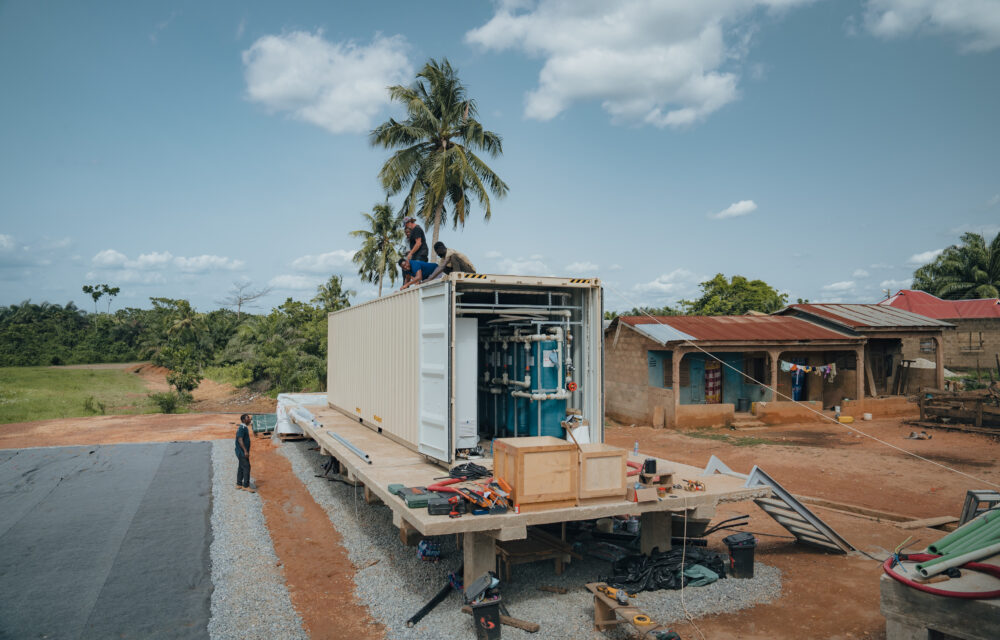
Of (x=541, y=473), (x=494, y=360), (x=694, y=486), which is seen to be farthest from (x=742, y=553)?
(x=494, y=360)

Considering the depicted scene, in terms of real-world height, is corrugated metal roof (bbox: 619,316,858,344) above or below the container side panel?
above

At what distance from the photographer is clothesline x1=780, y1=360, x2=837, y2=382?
20.1 m

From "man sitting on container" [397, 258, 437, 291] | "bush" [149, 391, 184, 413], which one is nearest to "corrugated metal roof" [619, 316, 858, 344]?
"man sitting on container" [397, 258, 437, 291]

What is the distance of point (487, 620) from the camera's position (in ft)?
17.6

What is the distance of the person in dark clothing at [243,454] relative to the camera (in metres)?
11.4

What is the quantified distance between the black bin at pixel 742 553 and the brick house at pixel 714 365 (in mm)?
12192

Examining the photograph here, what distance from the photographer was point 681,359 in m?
19.8

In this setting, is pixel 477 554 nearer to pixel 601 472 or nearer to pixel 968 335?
pixel 601 472

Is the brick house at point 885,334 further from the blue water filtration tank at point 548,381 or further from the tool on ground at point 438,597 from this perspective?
the tool on ground at point 438,597

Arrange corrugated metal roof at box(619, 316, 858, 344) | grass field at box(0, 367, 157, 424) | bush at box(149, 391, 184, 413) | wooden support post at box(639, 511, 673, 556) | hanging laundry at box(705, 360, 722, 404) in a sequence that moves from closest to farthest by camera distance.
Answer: wooden support post at box(639, 511, 673, 556), corrugated metal roof at box(619, 316, 858, 344), hanging laundry at box(705, 360, 722, 404), grass field at box(0, 367, 157, 424), bush at box(149, 391, 184, 413)

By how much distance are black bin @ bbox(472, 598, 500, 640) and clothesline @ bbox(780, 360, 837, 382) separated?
17586mm

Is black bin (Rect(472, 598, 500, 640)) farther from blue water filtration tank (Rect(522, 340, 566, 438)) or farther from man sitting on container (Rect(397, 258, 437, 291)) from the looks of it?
man sitting on container (Rect(397, 258, 437, 291))

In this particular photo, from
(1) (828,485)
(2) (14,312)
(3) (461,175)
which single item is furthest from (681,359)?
(2) (14,312)

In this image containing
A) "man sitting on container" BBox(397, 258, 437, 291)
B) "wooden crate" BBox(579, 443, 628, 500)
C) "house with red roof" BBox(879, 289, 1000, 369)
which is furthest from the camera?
"house with red roof" BBox(879, 289, 1000, 369)
